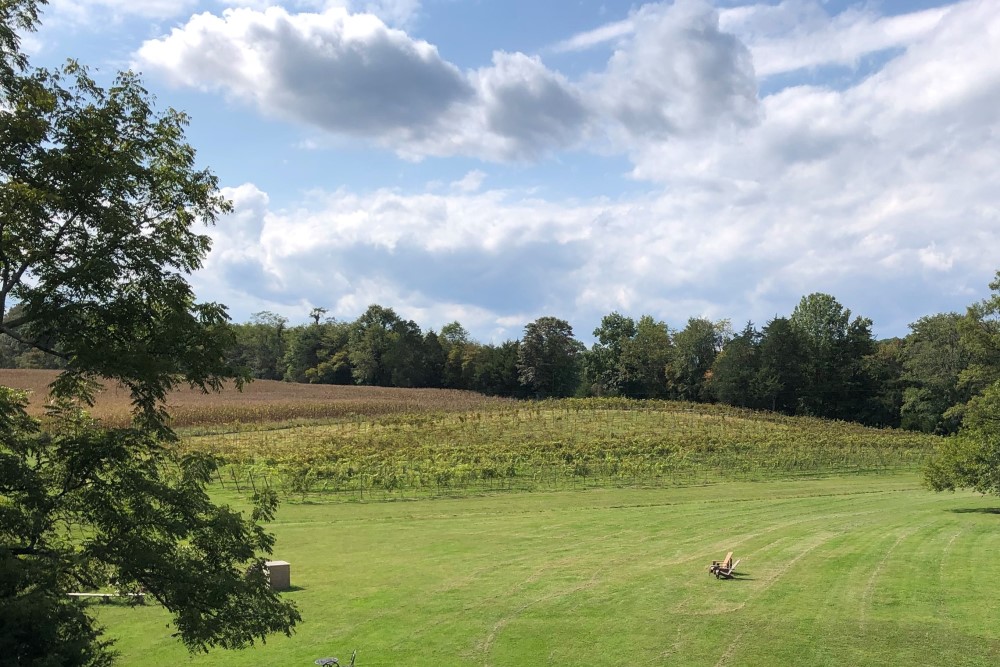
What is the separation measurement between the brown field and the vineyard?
437 centimetres

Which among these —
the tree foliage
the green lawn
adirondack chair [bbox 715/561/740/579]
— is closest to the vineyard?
the green lawn

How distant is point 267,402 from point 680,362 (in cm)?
5905

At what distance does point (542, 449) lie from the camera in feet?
165

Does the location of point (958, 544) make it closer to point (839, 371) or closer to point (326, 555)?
point (326, 555)

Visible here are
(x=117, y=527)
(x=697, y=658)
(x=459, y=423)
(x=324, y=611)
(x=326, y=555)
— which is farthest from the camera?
(x=459, y=423)

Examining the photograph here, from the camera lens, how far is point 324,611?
17.5m

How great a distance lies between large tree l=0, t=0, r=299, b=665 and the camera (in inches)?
362

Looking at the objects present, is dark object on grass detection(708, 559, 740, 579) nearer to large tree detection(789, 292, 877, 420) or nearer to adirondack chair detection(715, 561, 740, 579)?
adirondack chair detection(715, 561, 740, 579)

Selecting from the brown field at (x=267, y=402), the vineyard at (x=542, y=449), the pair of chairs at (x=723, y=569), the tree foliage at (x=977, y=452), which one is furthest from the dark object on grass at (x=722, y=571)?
the brown field at (x=267, y=402)

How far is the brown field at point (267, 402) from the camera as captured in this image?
6197cm

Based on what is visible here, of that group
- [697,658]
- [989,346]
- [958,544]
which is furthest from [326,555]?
[989,346]

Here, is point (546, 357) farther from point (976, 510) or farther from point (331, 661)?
point (331, 661)

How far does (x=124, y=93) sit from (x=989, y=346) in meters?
33.7

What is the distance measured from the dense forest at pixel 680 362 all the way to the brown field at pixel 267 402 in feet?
19.7
